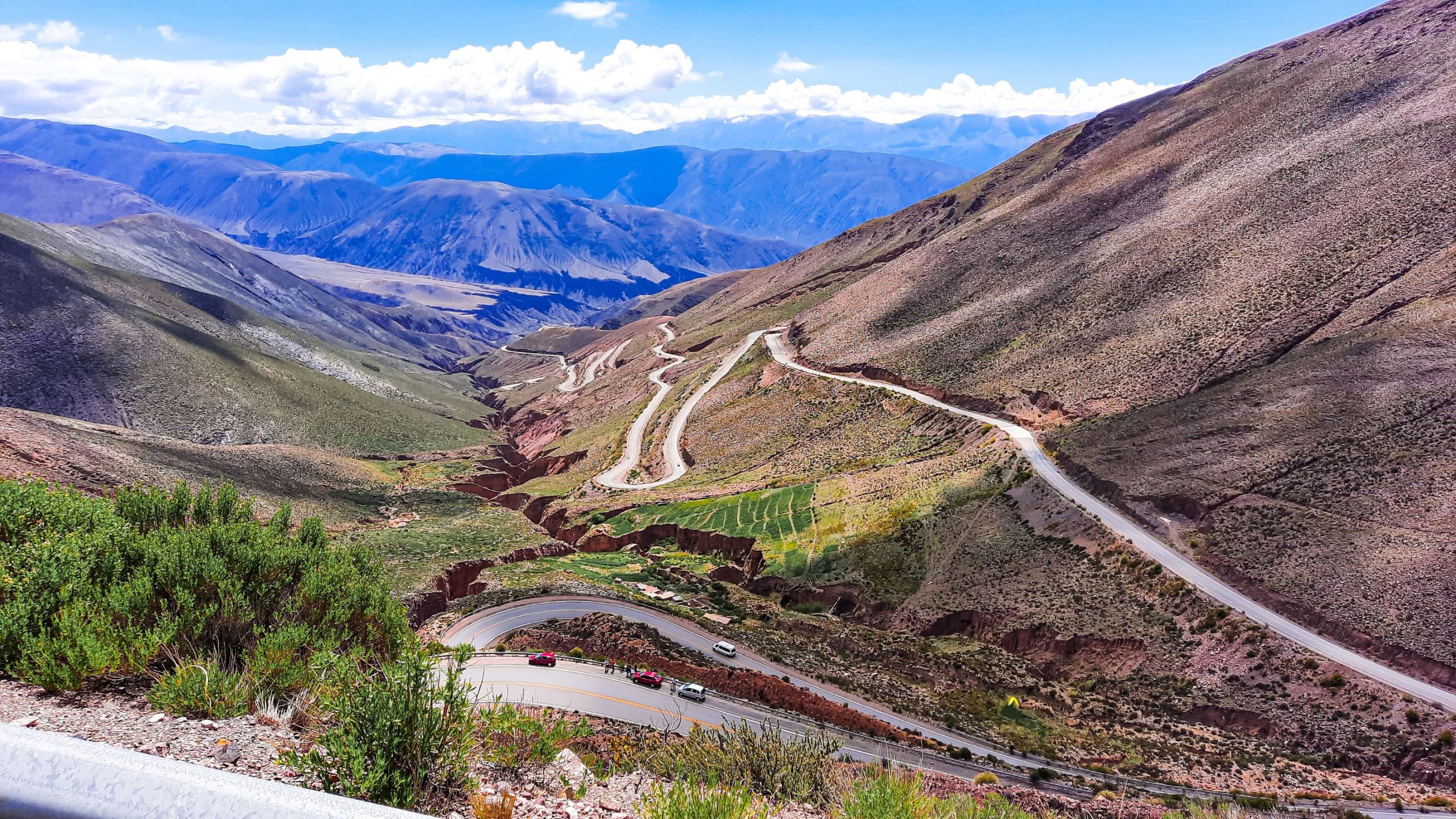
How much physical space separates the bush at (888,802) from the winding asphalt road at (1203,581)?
31469mm

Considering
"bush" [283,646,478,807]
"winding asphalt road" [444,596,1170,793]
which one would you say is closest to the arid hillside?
"winding asphalt road" [444,596,1170,793]

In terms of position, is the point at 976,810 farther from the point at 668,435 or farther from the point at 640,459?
the point at 668,435

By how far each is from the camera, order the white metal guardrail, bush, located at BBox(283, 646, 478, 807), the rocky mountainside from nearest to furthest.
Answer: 1. the white metal guardrail
2. bush, located at BBox(283, 646, 478, 807)
3. the rocky mountainside

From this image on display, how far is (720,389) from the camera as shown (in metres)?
93.4

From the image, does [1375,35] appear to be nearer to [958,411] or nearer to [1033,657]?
[958,411]

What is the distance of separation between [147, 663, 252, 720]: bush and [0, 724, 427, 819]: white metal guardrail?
569 centimetres

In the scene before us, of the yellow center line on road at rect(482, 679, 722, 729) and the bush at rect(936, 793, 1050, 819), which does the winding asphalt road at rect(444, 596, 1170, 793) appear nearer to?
the yellow center line on road at rect(482, 679, 722, 729)

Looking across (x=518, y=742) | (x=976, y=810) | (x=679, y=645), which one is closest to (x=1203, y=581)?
(x=679, y=645)

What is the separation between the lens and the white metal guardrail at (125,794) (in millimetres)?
3662

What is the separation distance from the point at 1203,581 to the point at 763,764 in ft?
113

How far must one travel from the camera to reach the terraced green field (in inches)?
2094

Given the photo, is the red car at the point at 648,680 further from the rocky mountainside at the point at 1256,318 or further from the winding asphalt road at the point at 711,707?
the rocky mountainside at the point at 1256,318

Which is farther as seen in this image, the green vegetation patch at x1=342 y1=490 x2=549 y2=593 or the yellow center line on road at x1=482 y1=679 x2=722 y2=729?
the green vegetation patch at x1=342 y1=490 x2=549 y2=593

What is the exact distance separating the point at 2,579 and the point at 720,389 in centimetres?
8351
